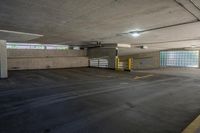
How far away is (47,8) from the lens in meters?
3.53

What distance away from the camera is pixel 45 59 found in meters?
13.5

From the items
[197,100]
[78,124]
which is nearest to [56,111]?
[78,124]

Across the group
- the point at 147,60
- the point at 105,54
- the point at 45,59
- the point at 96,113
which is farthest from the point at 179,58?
the point at 96,113

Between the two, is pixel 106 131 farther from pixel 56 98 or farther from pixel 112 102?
pixel 56 98

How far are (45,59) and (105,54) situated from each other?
216 inches

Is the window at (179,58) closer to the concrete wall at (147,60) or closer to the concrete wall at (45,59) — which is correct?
the concrete wall at (147,60)

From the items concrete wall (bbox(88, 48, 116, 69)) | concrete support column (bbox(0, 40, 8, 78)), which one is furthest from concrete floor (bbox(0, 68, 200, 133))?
concrete wall (bbox(88, 48, 116, 69))

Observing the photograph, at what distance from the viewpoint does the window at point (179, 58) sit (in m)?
16.2

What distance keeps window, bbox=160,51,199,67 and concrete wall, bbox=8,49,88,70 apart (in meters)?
9.41

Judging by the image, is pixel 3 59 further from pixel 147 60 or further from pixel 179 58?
pixel 179 58

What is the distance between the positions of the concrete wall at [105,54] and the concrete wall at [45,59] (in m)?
1.07

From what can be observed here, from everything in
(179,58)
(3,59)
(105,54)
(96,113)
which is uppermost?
(105,54)

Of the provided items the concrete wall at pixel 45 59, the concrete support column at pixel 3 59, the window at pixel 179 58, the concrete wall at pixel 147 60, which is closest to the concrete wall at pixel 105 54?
the concrete wall at pixel 45 59

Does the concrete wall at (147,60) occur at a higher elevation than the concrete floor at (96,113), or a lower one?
higher
